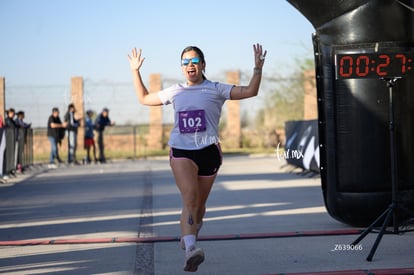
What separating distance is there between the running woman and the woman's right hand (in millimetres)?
415

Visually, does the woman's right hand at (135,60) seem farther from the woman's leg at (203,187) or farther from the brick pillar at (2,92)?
the brick pillar at (2,92)

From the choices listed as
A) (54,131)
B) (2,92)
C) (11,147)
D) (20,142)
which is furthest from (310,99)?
(11,147)

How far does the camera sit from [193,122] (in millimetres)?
7543

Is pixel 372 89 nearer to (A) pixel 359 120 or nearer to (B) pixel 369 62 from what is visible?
(A) pixel 359 120

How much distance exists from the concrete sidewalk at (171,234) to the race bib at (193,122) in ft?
3.97

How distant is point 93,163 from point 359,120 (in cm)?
2018

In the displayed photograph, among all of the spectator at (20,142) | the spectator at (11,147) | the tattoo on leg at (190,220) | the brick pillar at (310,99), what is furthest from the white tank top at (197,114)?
the brick pillar at (310,99)

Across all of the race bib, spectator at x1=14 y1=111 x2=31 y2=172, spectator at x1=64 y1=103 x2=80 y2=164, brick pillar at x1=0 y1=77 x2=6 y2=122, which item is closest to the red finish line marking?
the race bib

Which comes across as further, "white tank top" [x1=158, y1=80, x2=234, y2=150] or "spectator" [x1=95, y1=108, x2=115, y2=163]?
"spectator" [x1=95, y1=108, x2=115, y2=163]

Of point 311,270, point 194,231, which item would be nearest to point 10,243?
point 194,231

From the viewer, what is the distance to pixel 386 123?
30.9 feet

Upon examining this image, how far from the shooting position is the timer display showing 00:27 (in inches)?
325

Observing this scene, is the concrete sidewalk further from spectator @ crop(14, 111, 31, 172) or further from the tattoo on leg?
spectator @ crop(14, 111, 31, 172)

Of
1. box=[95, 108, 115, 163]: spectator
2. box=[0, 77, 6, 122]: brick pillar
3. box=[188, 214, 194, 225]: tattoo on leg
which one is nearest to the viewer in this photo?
box=[188, 214, 194, 225]: tattoo on leg
